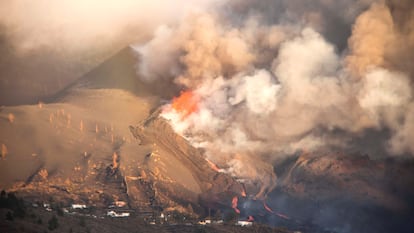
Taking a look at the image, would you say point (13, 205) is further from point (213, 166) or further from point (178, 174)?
point (213, 166)

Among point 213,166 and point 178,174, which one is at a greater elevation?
point 213,166

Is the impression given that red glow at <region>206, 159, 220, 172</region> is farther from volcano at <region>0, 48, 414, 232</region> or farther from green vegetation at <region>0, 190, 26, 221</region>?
green vegetation at <region>0, 190, 26, 221</region>

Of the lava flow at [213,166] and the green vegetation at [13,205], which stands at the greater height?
the lava flow at [213,166]

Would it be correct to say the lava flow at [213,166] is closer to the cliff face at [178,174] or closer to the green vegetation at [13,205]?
the cliff face at [178,174]

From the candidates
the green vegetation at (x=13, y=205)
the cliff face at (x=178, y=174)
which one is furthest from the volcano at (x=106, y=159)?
the green vegetation at (x=13, y=205)

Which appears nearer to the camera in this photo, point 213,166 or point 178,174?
point 178,174

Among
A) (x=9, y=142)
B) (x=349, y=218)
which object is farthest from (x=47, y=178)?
(x=349, y=218)

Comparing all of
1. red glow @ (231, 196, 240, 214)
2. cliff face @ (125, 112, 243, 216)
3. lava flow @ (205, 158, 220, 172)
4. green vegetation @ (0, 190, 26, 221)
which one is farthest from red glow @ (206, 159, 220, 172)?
green vegetation @ (0, 190, 26, 221)

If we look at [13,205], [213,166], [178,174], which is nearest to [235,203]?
[178,174]

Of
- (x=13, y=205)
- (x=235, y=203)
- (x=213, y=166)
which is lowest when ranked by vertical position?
(x=13, y=205)

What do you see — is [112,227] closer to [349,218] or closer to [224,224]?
[224,224]

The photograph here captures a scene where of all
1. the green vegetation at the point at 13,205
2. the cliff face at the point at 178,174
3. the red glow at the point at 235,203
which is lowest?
the green vegetation at the point at 13,205
